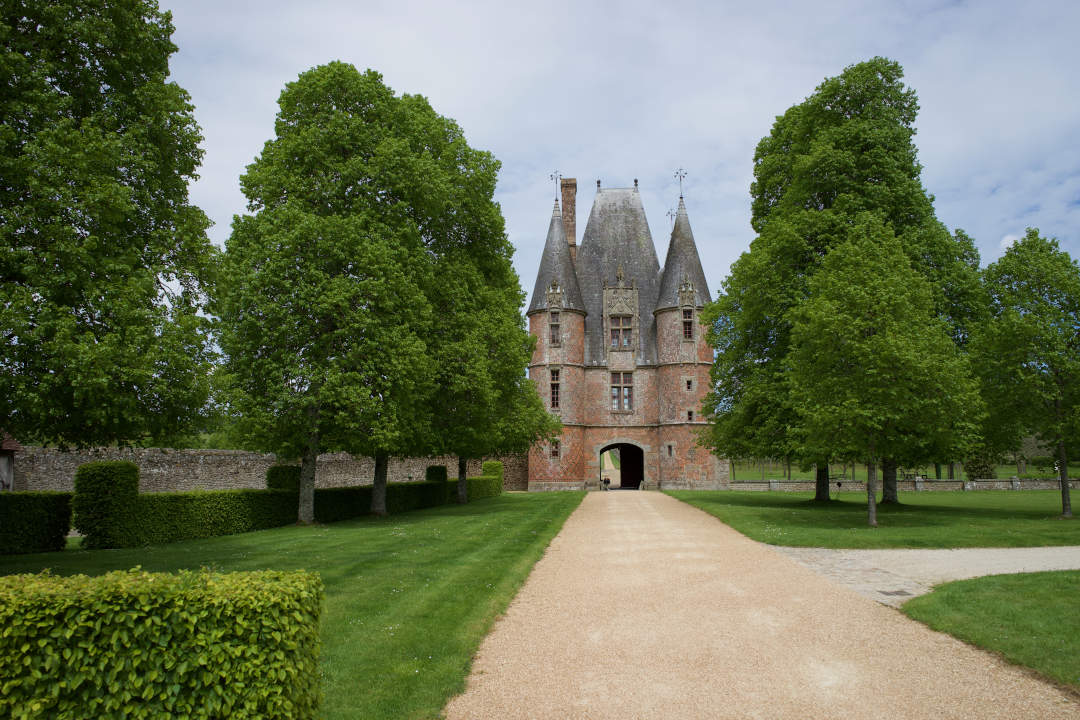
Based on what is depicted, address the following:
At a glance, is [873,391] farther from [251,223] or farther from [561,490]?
[561,490]

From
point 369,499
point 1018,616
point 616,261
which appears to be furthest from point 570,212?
point 1018,616

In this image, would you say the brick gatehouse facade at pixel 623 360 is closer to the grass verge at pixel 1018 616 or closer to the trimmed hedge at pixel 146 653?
the grass verge at pixel 1018 616

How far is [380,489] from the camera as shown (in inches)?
886

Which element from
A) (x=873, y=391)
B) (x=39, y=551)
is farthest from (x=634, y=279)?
(x=39, y=551)

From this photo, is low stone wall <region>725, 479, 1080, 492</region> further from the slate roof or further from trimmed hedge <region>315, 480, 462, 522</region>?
trimmed hedge <region>315, 480, 462, 522</region>

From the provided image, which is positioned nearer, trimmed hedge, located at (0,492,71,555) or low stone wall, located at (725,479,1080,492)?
trimmed hedge, located at (0,492,71,555)

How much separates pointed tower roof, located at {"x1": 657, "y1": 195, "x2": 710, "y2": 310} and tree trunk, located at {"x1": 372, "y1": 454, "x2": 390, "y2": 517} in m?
27.6

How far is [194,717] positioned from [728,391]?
78.1 ft

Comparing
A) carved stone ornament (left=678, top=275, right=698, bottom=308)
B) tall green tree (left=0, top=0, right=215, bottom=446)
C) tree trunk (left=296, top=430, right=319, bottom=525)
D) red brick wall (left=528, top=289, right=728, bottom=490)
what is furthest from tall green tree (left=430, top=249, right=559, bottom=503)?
carved stone ornament (left=678, top=275, right=698, bottom=308)

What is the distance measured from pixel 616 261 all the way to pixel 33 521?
1536 inches

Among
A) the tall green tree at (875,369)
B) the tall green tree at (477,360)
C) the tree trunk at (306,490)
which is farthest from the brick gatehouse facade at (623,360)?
the tree trunk at (306,490)

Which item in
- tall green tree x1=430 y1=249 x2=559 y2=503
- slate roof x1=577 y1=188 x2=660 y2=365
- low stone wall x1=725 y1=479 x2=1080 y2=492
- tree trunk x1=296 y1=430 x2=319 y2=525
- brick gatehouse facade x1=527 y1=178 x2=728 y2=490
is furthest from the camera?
slate roof x1=577 y1=188 x2=660 y2=365

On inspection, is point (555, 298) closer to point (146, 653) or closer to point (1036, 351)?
point (1036, 351)

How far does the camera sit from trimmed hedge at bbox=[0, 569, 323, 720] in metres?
3.92
